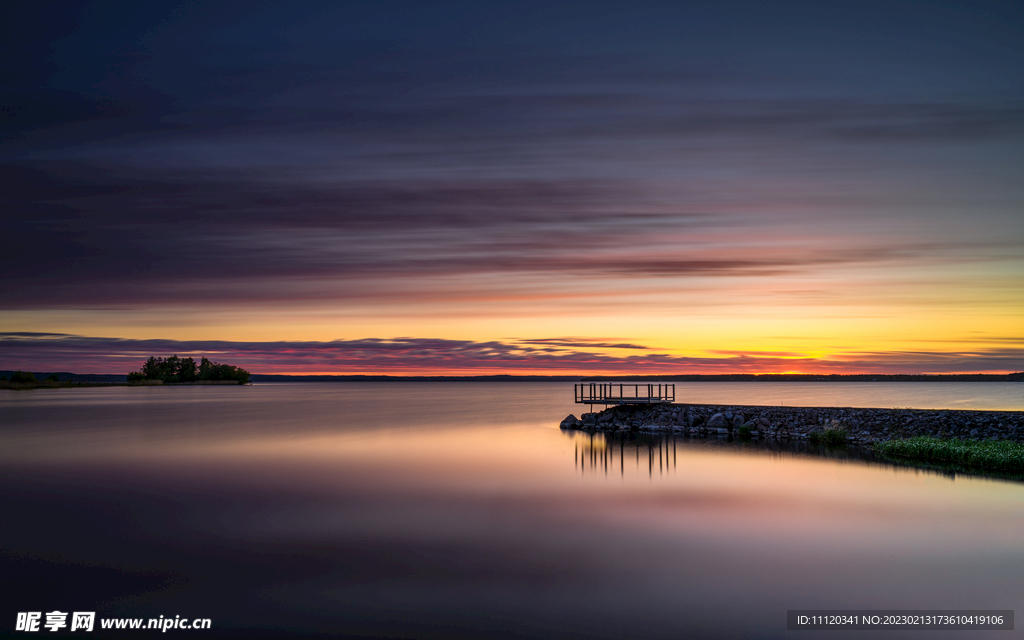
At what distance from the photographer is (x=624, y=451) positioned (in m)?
31.1

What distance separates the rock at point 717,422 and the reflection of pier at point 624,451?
2992 millimetres

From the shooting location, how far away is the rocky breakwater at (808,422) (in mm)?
28766

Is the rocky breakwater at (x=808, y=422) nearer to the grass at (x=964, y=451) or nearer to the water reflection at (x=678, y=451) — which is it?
the water reflection at (x=678, y=451)

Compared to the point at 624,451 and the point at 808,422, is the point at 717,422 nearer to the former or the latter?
the point at 808,422

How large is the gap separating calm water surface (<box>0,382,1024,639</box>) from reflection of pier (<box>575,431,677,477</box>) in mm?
321

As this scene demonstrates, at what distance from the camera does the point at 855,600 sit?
1082cm

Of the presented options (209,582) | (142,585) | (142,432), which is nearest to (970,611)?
(209,582)

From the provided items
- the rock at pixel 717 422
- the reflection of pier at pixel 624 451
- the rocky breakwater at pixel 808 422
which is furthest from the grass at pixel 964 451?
the reflection of pier at pixel 624 451

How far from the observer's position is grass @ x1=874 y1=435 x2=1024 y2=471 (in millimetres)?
24328

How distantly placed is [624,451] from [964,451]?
46.0ft

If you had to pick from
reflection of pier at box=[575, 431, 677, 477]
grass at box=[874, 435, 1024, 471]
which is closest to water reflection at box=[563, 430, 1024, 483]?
reflection of pier at box=[575, 431, 677, 477]

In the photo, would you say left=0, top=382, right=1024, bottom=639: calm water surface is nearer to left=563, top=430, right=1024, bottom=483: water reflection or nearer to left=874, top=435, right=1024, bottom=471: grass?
left=563, top=430, right=1024, bottom=483: water reflection

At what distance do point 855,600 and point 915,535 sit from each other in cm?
553

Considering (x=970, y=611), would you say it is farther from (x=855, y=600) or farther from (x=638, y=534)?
(x=638, y=534)
